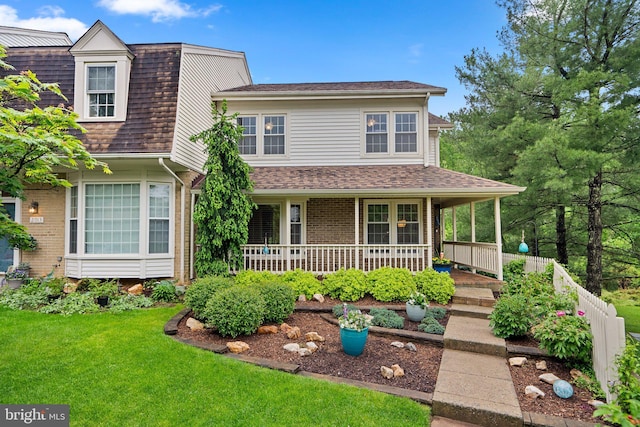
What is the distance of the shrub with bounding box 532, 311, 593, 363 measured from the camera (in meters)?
4.58

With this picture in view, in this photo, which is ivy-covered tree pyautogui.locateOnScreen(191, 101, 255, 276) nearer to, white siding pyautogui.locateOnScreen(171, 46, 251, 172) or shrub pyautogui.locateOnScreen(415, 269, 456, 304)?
white siding pyautogui.locateOnScreen(171, 46, 251, 172)

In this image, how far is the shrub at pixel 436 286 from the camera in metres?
7.78

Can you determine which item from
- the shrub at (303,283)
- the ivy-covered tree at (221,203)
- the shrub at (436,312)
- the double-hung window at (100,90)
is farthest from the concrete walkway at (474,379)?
the double-hung window at (100,90)

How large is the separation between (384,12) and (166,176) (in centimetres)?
1427

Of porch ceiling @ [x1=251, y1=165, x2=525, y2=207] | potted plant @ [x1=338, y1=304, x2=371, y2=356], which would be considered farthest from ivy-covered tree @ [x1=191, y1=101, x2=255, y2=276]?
potted plant @ [x1=338, y1=304, x2=371, y2=356]

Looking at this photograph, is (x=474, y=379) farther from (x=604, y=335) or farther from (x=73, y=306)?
(x=73, y=306)

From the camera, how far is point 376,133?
10.8 metres

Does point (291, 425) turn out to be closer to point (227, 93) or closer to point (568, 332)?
point (568, 332)

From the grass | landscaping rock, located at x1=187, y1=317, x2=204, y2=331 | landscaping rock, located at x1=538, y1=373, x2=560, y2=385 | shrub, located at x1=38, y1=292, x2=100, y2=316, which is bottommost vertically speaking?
landscaping rock, located at x1=538, y1=373, x2=560, y2=385

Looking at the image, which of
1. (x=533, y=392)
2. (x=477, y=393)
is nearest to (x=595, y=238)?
(x=533, y=392)

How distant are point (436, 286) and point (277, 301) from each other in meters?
3.95

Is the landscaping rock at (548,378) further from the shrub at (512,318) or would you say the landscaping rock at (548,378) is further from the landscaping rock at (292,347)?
the landscaping rock at (292,347)

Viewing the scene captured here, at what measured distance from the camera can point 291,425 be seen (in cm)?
332

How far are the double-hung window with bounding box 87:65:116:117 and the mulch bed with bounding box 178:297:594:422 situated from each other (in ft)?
21.6
